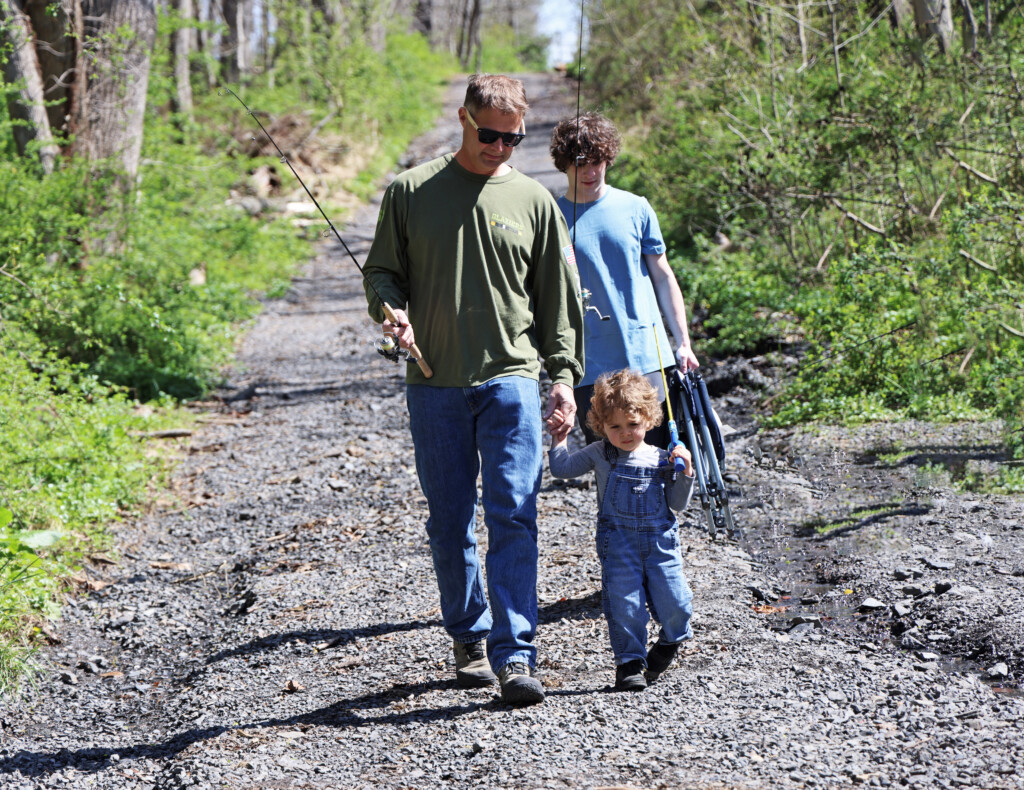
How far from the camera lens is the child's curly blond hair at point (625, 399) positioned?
3.86 meters

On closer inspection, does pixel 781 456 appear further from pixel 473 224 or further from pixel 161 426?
pixel 161 426

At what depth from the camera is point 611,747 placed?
11.5ft

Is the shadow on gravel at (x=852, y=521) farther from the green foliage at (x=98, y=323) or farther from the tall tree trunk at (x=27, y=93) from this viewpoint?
the tall tree trunk at (x=27, y=93)

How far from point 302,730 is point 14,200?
6.31 metres

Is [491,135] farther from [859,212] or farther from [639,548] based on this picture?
[859,212]

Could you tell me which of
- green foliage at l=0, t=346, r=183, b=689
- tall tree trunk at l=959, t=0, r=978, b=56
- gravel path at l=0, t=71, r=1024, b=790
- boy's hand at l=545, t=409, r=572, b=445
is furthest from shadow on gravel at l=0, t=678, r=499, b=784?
tall tree trunk at l=959, t=0, r=978, b=56

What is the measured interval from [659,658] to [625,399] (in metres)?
0.96

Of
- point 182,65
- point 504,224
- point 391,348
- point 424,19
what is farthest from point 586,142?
point 424,19

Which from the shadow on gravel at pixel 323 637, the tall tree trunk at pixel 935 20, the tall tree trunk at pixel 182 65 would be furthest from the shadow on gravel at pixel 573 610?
the tall tree trunk at pixel 182 65

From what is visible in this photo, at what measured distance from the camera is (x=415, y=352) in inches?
147

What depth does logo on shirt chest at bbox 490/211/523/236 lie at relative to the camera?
3771mm

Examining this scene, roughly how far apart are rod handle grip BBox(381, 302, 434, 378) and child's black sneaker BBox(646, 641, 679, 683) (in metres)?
1.30

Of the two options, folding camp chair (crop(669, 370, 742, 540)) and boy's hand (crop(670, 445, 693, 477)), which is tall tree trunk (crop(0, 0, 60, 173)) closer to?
folding camp chair (crop(669, 370, 742, 540))

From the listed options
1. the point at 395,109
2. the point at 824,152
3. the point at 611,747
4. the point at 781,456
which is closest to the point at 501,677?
the point at 611,747
